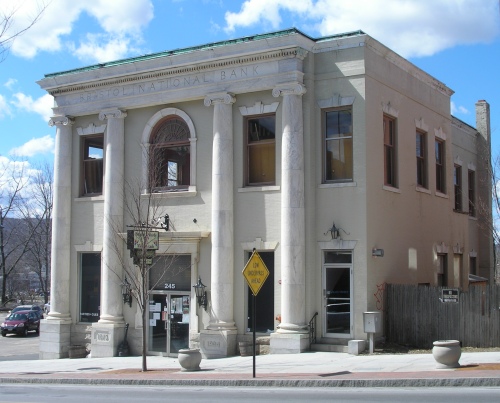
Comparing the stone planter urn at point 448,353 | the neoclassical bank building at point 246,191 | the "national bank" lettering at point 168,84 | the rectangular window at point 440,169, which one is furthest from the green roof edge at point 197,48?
the stone planter urn at point 448,353

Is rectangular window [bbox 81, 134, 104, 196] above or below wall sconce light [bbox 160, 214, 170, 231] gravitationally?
above

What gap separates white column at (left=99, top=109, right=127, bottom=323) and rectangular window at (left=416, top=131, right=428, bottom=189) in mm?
10501

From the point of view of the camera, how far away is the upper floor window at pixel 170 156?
24.5m

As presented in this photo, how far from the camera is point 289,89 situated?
2197cm

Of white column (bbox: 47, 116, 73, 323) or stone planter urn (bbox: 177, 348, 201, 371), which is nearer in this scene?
stone planter urn (bbox: 177, 348, 201, 371)

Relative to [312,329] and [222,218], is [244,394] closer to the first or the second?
[312,329]

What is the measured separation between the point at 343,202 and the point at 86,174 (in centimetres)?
1043

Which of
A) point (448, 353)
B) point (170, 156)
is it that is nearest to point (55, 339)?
point (170, 156)

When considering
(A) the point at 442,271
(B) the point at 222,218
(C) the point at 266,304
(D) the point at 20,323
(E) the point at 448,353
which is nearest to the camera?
Result: (E) the point at 448,353

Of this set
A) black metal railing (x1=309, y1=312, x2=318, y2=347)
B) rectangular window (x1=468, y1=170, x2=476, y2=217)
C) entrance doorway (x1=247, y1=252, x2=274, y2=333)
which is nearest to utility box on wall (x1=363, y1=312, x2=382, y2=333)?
black metal railing (x1=309, y1=312, x2=318, y2=347)

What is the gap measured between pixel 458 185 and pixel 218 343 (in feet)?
46.9

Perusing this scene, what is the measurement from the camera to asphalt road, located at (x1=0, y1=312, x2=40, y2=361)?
30.9 meters

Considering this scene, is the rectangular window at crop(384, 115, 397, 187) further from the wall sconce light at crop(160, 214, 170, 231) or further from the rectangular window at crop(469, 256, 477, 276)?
the rectangular window at crop(469, 256, 477, 276)

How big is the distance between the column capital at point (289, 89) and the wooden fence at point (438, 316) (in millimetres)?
6548
